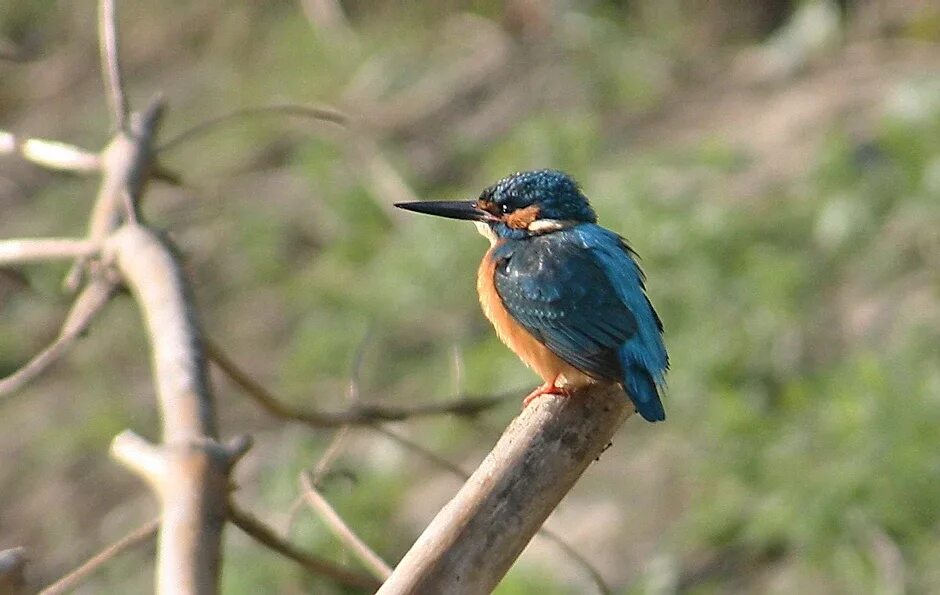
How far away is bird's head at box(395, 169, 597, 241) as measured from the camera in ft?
9.86

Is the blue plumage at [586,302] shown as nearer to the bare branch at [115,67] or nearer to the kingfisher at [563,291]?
the kingfisher at [563,291]

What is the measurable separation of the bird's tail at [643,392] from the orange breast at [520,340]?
0.36ft

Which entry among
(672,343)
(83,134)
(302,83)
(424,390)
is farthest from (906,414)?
(83,134)

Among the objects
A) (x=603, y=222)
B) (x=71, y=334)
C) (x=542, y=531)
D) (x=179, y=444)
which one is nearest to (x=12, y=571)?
(x=179, y=444)

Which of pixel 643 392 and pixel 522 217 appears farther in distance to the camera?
pixel 522 217

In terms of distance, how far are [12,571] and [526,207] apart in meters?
1.52

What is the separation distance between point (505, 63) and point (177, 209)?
5.28 feet

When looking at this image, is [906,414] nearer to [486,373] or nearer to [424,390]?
[486,373]

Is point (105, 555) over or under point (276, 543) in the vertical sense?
under

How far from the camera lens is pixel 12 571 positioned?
176 centimetres

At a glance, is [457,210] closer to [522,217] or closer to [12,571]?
[522,217]

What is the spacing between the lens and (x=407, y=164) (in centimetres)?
→ 621

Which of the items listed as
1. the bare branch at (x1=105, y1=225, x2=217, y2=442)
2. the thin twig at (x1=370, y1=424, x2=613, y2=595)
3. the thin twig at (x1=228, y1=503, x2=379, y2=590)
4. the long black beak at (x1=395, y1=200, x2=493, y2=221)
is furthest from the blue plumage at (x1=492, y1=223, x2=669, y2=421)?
the bare branch at (x1=105, y1=225, x2=217, y2=442)

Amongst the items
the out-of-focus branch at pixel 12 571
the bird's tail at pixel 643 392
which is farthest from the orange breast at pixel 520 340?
the out-of-focus branch at pixel 12 571
